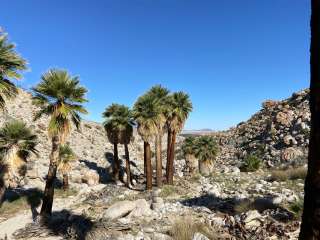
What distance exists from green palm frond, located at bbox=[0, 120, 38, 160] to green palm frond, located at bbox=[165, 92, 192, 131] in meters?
14.2

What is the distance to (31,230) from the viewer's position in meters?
14.8

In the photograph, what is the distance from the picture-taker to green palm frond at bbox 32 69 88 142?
1734cm

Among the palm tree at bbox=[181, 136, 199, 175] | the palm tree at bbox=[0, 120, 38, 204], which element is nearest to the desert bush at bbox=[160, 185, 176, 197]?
the palm tree at bbox=[0, 120, 38, 204]

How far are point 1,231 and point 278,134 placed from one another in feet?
156

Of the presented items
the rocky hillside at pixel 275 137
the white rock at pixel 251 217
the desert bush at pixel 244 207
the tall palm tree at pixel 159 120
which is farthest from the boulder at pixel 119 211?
the rocky hillside at pixel 275 137

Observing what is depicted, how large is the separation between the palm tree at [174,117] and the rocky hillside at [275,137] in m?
16.4

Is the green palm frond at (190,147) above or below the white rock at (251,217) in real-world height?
above

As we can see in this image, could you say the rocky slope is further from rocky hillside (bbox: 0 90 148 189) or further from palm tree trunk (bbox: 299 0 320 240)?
palm tree trunk (bbox: 299 0 320 240)

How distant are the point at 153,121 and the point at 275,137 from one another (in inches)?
1305

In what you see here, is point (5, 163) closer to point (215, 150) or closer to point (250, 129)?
point (215, 150)

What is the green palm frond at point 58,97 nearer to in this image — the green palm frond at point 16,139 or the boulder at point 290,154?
the green palm frond at point 16,139

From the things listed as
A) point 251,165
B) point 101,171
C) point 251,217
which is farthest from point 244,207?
point 101,171

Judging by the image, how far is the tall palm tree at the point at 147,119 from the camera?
27.4 m

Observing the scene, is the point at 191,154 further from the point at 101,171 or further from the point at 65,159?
the point at 65,159
